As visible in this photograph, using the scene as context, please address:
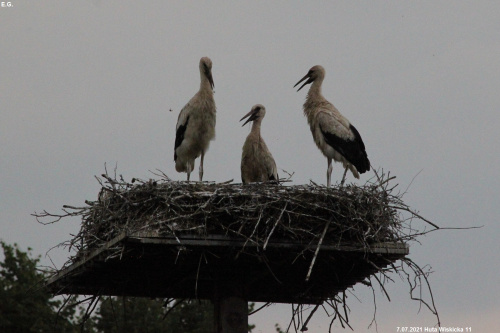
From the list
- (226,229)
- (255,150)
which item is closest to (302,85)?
(255,150)

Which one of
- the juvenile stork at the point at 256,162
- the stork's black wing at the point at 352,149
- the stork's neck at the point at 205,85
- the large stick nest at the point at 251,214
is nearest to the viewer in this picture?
the large stick nest at the point at 251,214

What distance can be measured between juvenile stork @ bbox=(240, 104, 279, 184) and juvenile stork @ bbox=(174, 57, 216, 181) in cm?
56

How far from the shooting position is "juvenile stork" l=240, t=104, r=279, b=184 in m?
13.7

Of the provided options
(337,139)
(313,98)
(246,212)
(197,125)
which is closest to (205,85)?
(197,125)

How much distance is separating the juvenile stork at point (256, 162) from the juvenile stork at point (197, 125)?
0.56m

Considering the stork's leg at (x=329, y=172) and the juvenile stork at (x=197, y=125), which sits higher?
the juvenile stork at (x=197, y=125)

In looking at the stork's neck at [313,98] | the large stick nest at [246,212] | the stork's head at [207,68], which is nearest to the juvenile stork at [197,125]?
the stork's head at [207,68]

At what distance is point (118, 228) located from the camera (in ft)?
31.8

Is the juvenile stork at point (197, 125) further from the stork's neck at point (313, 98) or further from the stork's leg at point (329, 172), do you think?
the stork's leg at point (329, 172)

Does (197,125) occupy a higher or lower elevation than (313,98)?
lower

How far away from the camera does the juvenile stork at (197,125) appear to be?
43.4 feet

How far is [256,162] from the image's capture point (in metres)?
13.7

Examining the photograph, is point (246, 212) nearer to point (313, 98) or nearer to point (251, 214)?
point (251, 214)

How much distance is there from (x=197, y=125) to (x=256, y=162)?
0.90 m
